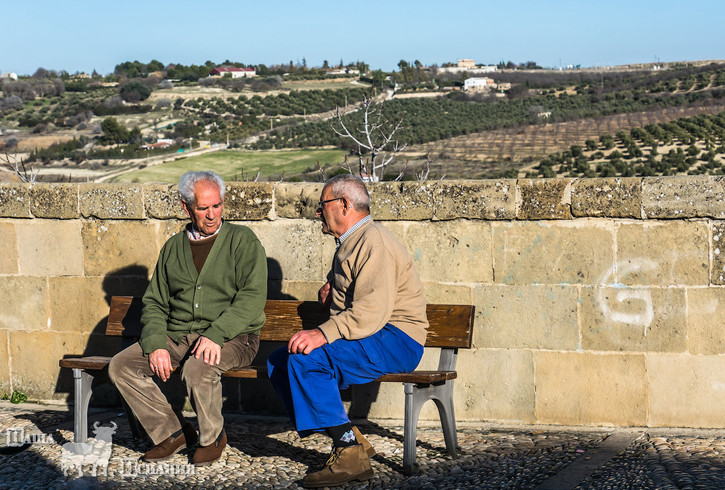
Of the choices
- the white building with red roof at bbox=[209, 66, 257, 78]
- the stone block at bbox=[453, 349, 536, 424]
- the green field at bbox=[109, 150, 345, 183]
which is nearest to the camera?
the stone block at bbox=[453, 349, 536, 424]

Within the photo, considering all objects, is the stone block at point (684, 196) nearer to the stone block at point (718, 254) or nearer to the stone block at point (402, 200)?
the stone block at point (718, 254)

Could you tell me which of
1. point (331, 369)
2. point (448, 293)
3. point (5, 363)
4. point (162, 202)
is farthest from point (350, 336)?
point (5, 363)

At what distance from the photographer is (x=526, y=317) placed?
14.1ft

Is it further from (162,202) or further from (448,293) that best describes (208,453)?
(162,202)

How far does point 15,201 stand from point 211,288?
72.9 inches

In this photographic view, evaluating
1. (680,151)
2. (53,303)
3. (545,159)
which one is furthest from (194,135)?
(53,303)

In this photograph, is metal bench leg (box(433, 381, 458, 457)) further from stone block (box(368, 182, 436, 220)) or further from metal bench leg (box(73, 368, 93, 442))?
metal bench leg (box(73, 368, 93, 442))

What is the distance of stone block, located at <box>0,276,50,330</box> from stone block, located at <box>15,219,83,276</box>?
0.07 meters

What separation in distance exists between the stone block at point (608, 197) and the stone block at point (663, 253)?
9cm

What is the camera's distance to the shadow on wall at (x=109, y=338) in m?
4.92

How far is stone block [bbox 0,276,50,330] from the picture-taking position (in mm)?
5078

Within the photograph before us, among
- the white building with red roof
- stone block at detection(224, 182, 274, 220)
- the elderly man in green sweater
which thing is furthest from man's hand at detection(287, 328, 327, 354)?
the white building with red roof

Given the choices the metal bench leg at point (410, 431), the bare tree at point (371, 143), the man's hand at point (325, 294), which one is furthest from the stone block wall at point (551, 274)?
the bare tree at point (371, 143)

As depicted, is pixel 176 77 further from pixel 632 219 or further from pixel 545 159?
pixel 632 219
